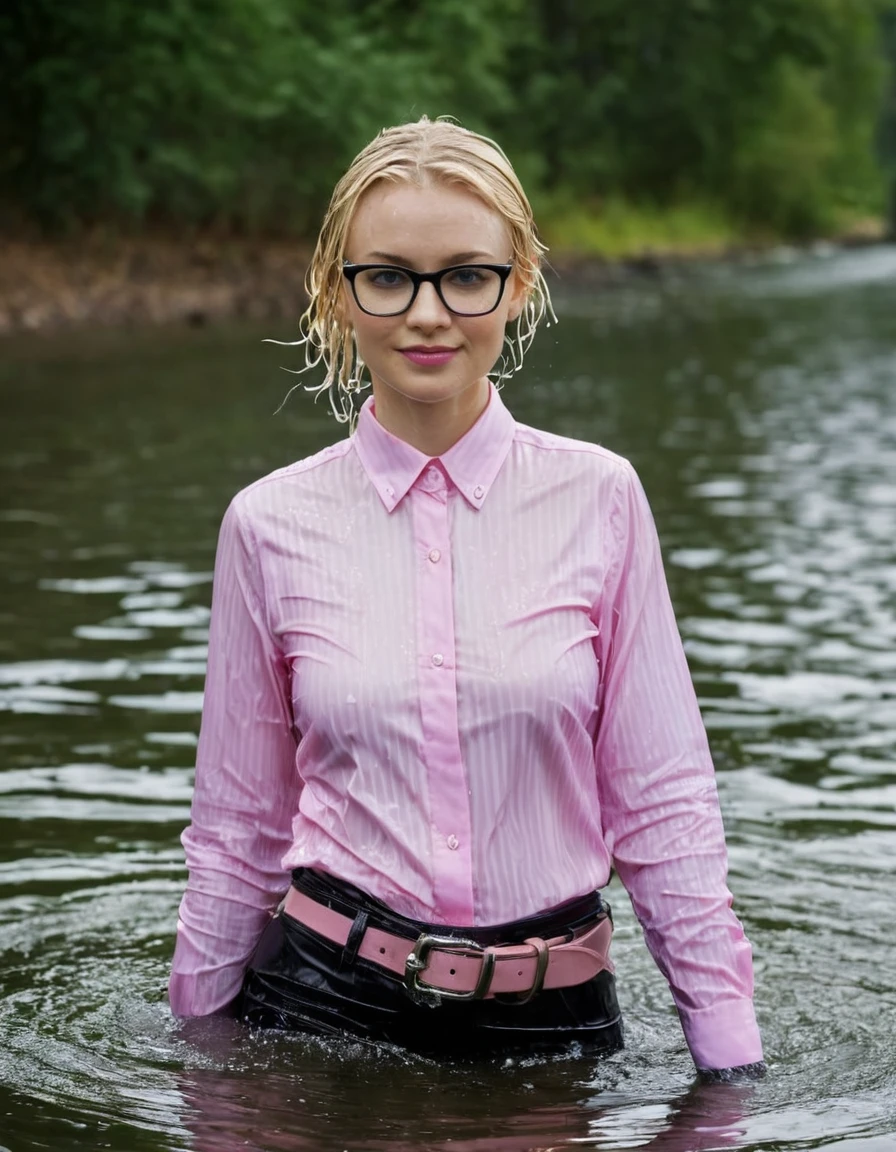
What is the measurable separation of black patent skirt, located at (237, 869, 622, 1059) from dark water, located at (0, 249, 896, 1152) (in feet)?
0.25

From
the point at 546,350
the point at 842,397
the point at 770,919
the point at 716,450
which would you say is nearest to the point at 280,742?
the point at 770,919

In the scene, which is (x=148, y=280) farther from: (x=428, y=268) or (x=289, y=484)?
(x=428, y=268)

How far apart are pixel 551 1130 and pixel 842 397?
18030 millimetres

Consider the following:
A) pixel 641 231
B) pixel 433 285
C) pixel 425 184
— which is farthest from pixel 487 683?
pixel 641 231

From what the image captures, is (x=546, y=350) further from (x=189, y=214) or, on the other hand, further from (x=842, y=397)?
(x=189, y=214)

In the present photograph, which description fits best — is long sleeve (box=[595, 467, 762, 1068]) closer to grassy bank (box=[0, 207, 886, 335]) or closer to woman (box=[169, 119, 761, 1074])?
woman (box=[169, 119, 761, 1074])

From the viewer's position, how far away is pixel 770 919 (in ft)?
18.6

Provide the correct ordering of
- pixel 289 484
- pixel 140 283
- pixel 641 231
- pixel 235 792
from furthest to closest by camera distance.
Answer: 1. pixel 641 231
2. pixel 140 283
3. pixel 235 792
4. pixel 289 484

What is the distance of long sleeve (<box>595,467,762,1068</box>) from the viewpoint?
11.4 feet

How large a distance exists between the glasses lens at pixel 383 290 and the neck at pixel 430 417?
0.15 m

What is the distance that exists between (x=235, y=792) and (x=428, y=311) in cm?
87

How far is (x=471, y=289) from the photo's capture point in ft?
11.1

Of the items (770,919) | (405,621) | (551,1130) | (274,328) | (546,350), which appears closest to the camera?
(405,621)

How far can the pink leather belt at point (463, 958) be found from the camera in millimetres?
3402
